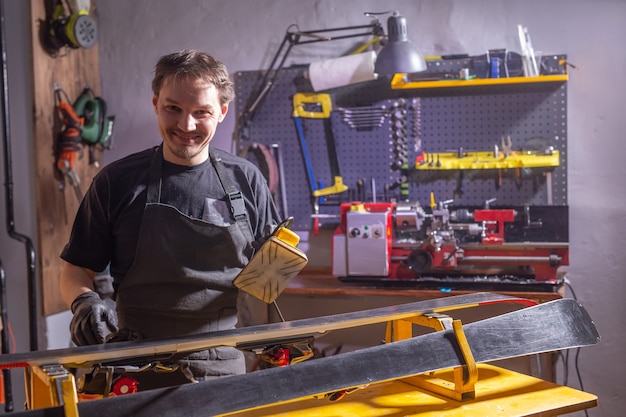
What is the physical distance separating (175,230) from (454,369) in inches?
33.9

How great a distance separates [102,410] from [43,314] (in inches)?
104

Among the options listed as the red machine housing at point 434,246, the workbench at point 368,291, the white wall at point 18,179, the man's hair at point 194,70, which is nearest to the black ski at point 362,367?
the man's hair at point 194,70

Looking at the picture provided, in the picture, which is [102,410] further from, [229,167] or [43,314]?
[43,314]

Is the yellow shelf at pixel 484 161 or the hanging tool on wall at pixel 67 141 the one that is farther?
the hanging tool on wall at pixel 67 141

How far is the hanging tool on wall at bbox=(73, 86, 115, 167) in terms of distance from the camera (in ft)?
12.5

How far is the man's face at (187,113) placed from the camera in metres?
1.87

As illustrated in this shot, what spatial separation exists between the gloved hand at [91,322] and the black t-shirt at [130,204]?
0.24m

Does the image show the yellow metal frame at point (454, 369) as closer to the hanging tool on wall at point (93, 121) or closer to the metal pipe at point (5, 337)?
the metal pipe at point (5, 337)

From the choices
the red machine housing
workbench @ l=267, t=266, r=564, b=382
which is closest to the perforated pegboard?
the red machine housing

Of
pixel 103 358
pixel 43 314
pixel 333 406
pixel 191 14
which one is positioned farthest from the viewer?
pixel 191 14

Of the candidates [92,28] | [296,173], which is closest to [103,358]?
[296,173]

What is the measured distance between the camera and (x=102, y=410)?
121 centimetres

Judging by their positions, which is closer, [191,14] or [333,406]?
[333,406]

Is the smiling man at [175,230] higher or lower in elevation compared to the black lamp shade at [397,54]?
lower
